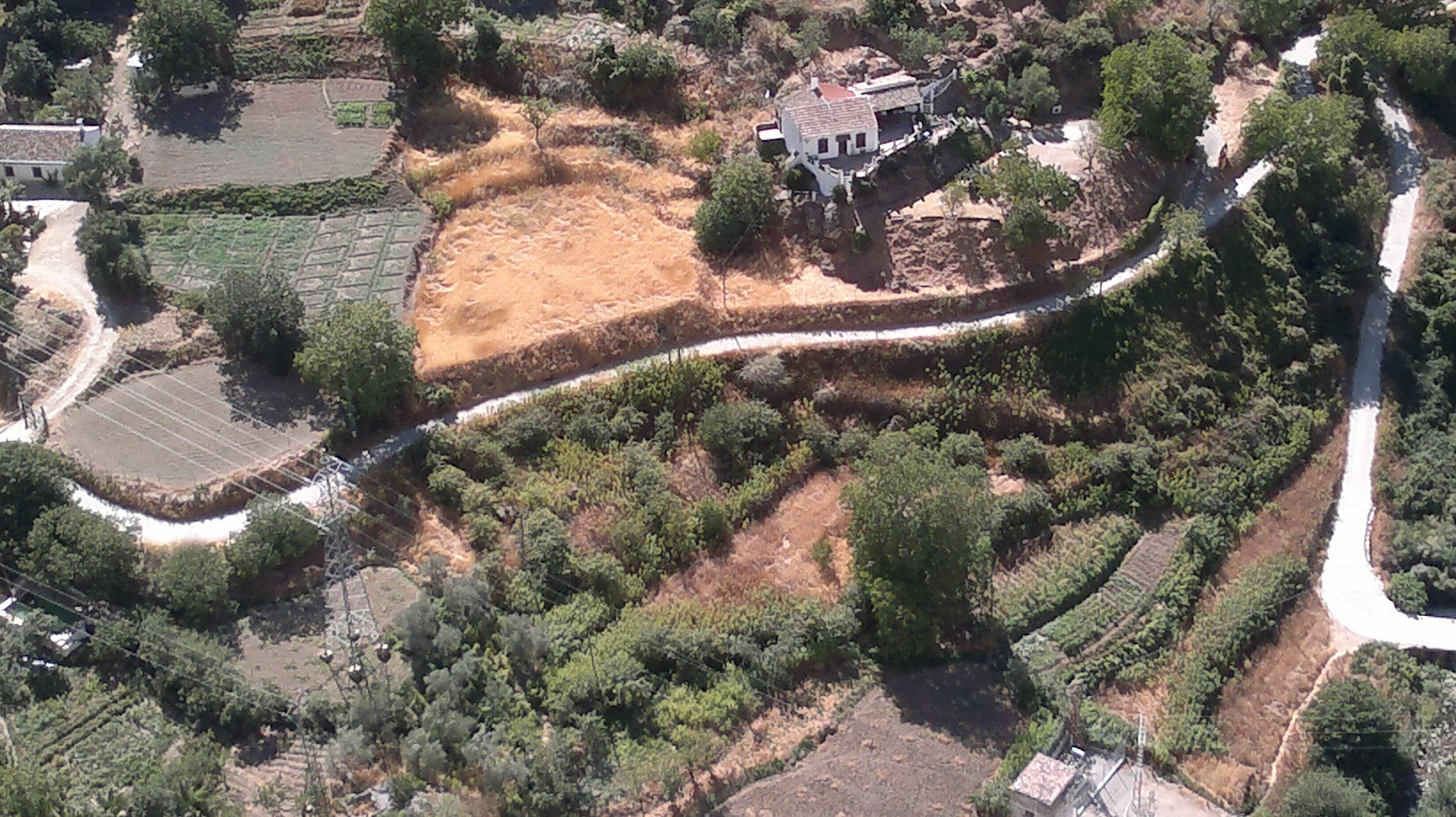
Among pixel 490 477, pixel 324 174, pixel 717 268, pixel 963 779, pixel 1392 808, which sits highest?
pixel 324 174

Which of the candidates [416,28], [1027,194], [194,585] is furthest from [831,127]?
[194,585]

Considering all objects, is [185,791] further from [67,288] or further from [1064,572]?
[1064,572]

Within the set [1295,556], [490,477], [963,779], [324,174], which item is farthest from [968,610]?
[324,174]

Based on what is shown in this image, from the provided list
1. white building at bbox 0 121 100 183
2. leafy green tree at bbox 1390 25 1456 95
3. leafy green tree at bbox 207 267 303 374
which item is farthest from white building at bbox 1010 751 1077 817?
white building at bbox 0 121 100 183

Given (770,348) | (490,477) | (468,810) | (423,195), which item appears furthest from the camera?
(423,195)

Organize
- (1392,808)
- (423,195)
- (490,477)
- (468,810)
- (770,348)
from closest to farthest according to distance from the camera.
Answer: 1. (468,810)
2. (1392,808)
3. (490,477)
4. (770,348)
5. (423,195)

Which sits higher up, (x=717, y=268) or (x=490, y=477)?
(x=717, y=268)

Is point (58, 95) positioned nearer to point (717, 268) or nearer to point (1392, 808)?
point (717, 268)
